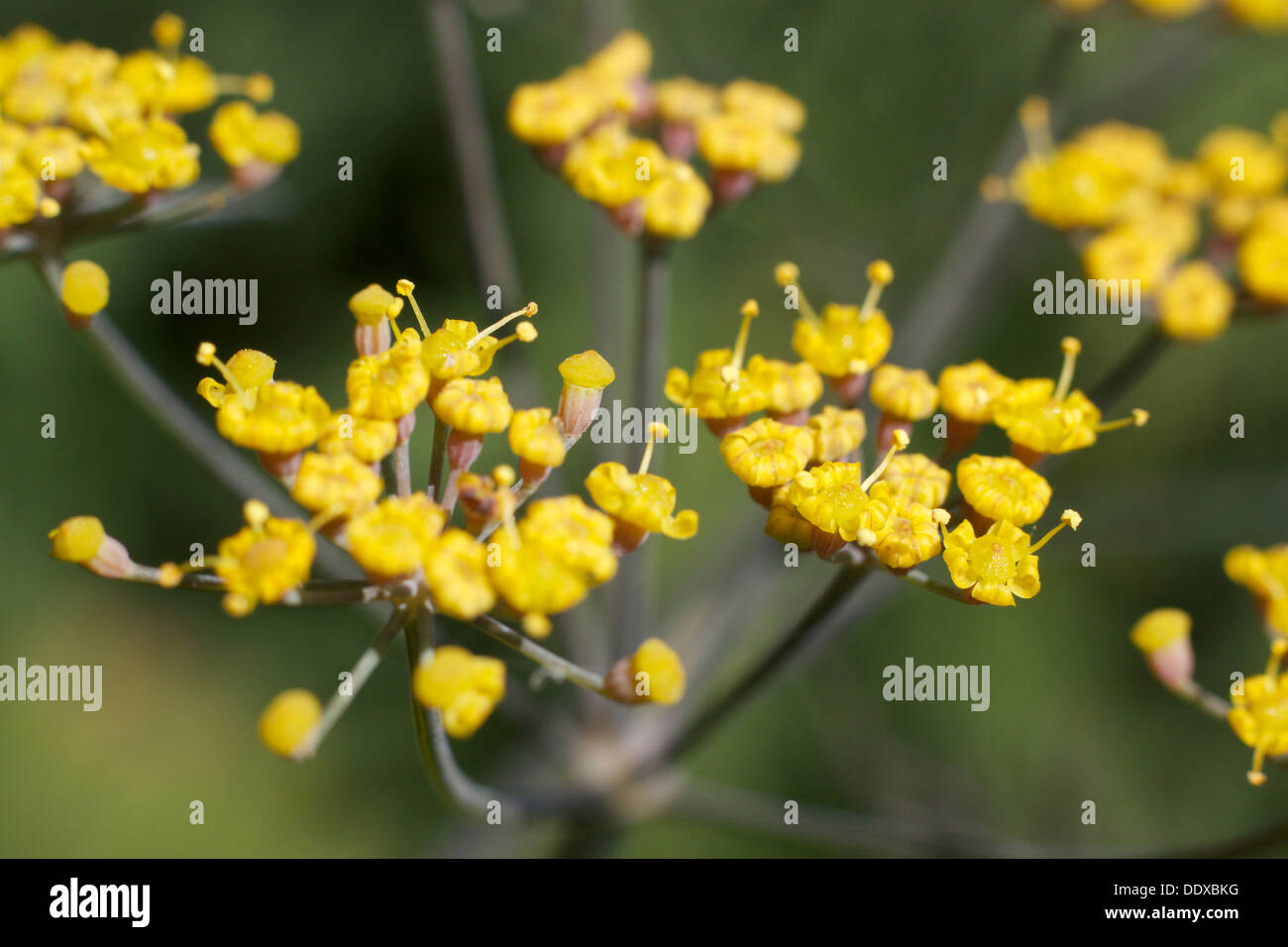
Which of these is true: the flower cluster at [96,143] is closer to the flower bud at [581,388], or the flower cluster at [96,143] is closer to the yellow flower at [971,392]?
the flower bud at [581,388]

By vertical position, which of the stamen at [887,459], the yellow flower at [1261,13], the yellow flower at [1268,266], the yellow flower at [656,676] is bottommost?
the yellow flower at [656,676]

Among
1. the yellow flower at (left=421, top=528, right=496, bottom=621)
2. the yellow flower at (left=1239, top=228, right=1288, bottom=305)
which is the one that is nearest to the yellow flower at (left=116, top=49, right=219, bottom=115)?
the yellow flower at (left=421, top=528, right=496, bottom=621)

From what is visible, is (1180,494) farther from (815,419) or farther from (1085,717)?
(815,419)

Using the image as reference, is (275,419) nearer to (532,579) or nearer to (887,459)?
(532,579)

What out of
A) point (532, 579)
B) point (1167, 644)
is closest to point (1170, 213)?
point (1167, 644)

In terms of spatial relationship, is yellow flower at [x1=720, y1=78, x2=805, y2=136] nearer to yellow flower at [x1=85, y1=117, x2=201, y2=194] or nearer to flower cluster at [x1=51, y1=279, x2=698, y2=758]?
flower cluster at [x1=51, y1=279, x2=698, y2=758]

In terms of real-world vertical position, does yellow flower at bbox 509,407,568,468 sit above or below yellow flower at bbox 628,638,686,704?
above

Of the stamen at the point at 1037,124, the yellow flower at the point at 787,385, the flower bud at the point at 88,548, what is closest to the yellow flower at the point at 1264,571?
the yellow flower at the point at 787,385
